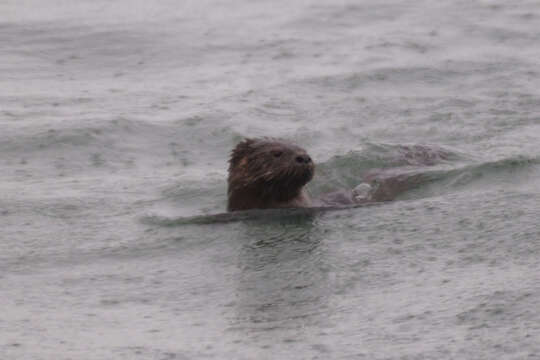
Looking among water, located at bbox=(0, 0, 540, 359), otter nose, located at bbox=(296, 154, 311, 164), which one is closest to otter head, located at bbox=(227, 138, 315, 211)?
otter nose, located at bbox=(296, 154, 311, 164)

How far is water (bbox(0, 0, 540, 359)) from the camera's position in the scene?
7914 millimetres

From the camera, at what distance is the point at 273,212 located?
10.6 metres

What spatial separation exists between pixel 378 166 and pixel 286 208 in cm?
207

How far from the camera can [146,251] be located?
9961mm

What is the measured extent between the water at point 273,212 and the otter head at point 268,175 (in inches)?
7.3

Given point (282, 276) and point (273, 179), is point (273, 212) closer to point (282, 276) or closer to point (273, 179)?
point (273, 179)

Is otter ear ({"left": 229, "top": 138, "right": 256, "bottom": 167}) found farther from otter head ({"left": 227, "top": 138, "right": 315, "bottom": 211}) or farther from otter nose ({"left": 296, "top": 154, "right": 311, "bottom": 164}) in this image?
otter nose ({"left": 296, "top": 154, "right": 311, "bottom": 164})

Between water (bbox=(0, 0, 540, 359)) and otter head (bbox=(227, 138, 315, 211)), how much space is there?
19 centimetres

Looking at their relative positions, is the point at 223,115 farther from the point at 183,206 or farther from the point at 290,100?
the point at 183,206

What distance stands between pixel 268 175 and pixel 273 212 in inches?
14.6

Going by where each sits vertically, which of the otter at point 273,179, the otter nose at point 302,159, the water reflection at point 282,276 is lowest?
the water reflection at point 282,276

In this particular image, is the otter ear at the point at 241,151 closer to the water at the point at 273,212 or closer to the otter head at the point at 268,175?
the otter head at the point at 268,175

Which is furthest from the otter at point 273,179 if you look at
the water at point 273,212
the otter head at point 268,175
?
the water at point 273,212

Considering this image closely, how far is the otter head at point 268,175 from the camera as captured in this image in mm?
10281
